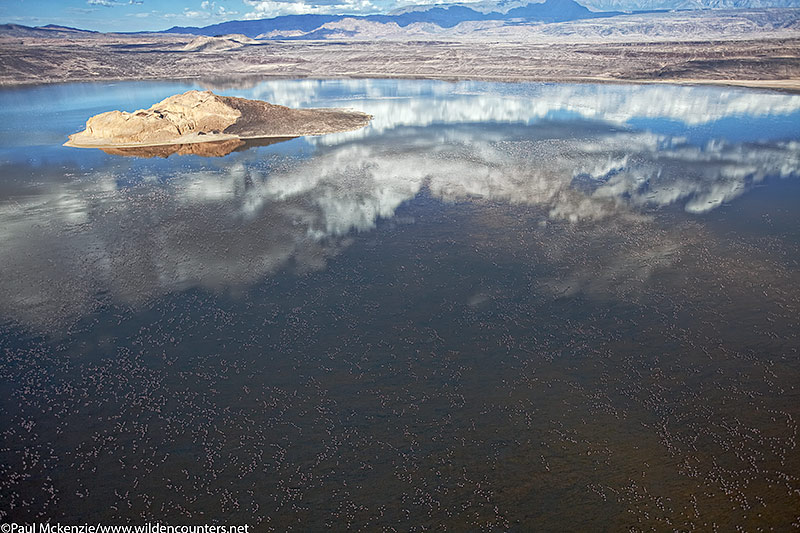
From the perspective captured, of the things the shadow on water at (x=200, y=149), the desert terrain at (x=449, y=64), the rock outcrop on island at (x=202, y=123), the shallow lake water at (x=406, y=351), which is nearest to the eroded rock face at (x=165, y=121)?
the rock outcrop on island at (x=202, y=123)

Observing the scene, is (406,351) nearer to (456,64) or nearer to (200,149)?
(200,149)

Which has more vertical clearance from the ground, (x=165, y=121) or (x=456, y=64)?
(x=456, y=64)

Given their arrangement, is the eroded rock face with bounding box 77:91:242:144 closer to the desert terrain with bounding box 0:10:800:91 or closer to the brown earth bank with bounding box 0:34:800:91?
the desert terrain with bounding box 0:10:800:91

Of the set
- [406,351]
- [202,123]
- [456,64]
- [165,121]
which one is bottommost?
[406,351]

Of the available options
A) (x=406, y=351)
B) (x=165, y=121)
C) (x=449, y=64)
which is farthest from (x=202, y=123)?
(x=449, y=64)

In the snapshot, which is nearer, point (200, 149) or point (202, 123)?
point (200, 149)

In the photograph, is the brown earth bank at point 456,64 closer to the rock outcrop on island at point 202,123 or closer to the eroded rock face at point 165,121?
the rock outcrop on island at point 202,123
